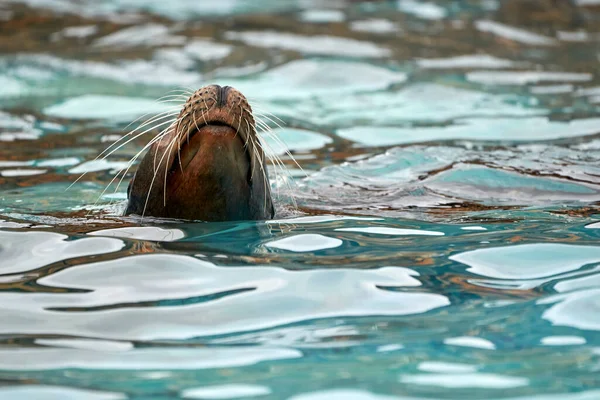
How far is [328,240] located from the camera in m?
4.29

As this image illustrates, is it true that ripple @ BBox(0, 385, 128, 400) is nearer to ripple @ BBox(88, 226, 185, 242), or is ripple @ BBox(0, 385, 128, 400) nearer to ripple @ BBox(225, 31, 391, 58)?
Answer: ripple @ BBox(88, 226, 185, 242)

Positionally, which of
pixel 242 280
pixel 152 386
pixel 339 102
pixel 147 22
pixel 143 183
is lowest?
pixel 152 386

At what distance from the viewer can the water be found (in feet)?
9.22

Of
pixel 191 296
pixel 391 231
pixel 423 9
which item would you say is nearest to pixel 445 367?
pixel 191 296

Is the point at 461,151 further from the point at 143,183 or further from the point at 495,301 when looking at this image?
the point at 495,301

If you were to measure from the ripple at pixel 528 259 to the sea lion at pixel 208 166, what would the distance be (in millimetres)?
1095

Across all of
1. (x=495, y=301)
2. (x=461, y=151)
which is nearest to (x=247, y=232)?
(x=495, y=301)

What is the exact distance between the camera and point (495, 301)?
11.1 ft

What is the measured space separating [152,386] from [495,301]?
4.26 feet

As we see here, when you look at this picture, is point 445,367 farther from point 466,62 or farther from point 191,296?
point 466,62

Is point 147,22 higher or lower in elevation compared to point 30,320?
higher

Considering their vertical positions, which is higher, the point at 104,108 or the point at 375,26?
the point at 375,26

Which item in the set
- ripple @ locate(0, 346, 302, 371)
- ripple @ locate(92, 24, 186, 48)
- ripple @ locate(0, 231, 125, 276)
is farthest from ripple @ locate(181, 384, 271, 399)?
ripple @ locate(92, 24, 186, 48)

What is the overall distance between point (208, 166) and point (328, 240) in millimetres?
630
